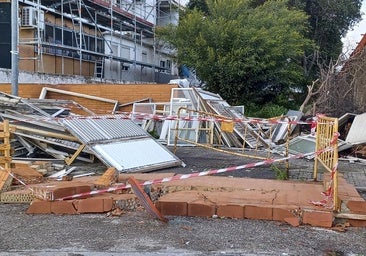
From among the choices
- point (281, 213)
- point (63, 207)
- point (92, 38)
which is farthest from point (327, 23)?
point (63, 207)

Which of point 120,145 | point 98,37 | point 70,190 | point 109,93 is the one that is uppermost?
point 98,37

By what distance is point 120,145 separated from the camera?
9.87 meters

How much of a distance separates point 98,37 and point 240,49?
7947mm

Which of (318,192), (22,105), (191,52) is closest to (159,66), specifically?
(191,52)

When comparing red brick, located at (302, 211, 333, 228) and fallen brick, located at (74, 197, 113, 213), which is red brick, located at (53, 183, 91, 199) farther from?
red brick, located at (302, 211, 333, 228)

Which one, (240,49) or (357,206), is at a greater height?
(240,49)

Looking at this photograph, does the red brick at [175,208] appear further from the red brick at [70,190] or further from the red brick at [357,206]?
the red brick at [357,206]

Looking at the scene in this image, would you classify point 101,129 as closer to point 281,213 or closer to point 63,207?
point 63,207

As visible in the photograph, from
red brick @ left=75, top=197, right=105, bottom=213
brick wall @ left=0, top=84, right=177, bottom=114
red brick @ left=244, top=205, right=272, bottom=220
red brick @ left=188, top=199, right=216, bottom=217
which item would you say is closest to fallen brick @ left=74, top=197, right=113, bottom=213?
red brick @ left=75, top=197, right=105, bottom=213

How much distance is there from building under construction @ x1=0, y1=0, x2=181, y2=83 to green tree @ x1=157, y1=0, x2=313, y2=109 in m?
3.53

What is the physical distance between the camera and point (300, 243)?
4734 mm

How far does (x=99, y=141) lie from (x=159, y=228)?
4.85 meters

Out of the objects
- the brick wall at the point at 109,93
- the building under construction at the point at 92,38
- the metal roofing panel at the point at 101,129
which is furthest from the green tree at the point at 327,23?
the metal roofing panel at the point at 101,129

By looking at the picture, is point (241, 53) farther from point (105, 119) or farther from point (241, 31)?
point (105, 119)
